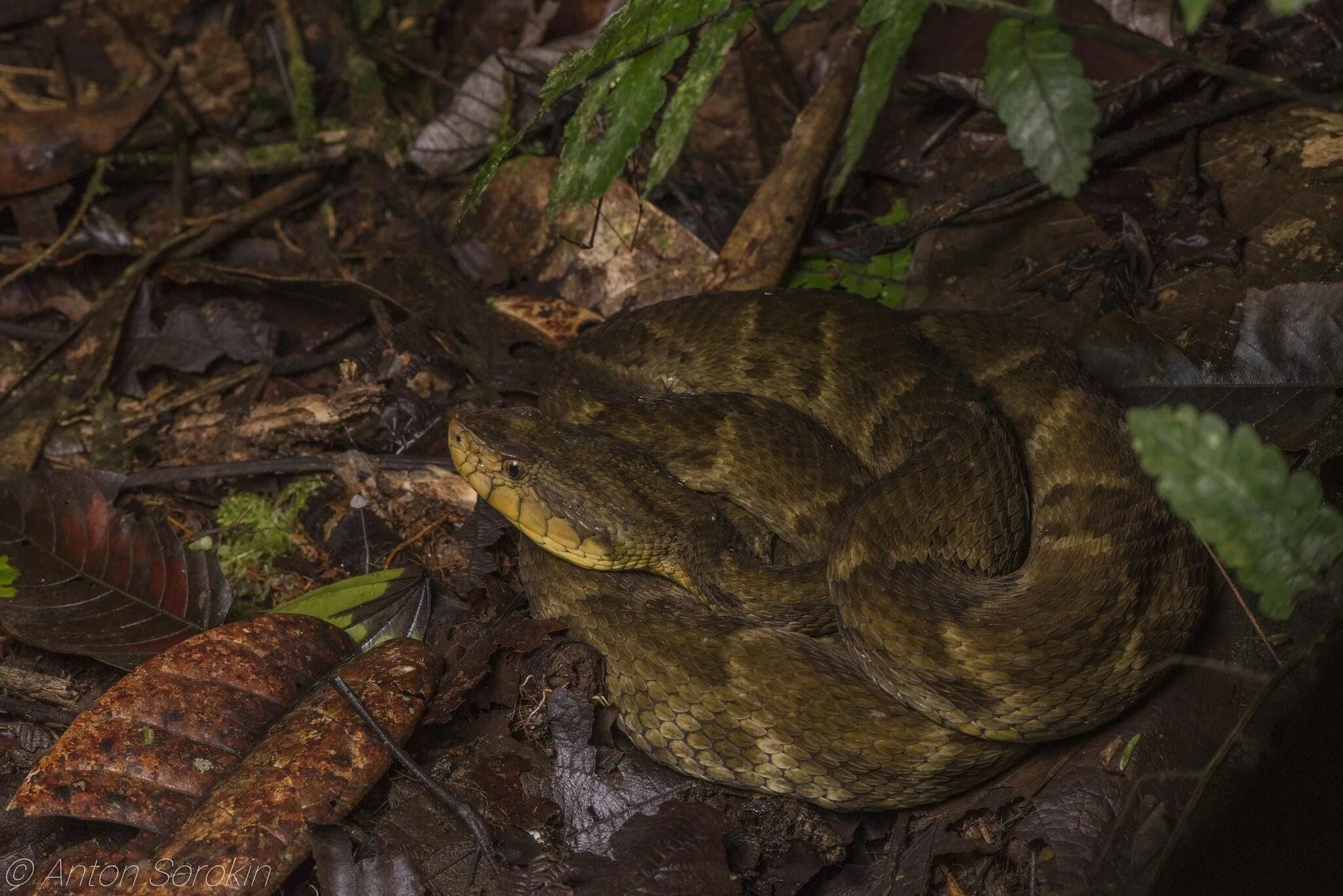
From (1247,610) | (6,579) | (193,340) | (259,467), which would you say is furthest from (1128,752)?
(193,340)

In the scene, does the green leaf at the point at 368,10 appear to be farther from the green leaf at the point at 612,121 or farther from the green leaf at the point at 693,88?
the green leaf at the point at 693,88

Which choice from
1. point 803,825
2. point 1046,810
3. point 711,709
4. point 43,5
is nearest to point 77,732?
point 711,709

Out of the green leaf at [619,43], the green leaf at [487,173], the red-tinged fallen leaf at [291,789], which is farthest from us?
the green leaf at [487,173]

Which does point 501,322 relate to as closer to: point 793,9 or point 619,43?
point 619,43

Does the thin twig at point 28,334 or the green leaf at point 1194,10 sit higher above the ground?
the green leaf at point 1194,10

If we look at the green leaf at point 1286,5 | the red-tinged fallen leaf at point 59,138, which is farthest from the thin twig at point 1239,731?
the red-tinged fallen leaf at point 59,138
